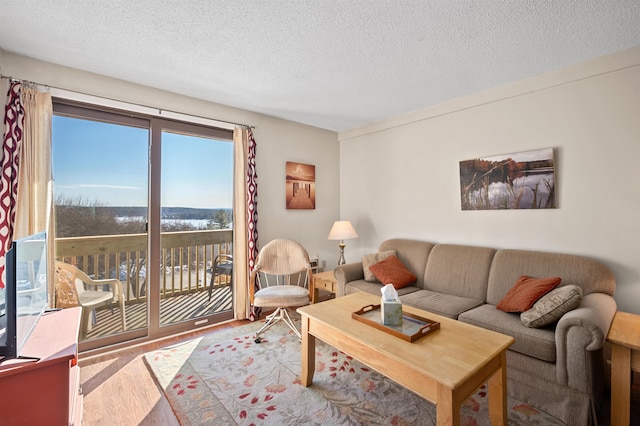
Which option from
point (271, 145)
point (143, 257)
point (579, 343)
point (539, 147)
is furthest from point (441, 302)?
point (143, 257)

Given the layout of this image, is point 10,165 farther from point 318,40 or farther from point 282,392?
point 282,392

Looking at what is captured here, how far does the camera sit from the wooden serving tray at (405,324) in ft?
5.43

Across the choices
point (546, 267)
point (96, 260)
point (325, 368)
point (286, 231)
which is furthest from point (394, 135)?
point (96, 260)

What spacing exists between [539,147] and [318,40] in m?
2.22

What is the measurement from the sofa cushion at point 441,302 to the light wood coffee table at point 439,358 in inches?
19.1

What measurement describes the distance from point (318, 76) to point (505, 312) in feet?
8.32

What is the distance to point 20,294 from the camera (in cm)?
130

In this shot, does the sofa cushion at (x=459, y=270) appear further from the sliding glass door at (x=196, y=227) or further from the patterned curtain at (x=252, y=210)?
the sliding glass door at (x=196, y=227)

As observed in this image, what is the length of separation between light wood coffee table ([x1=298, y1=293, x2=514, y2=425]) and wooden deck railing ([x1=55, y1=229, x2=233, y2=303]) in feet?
6.80

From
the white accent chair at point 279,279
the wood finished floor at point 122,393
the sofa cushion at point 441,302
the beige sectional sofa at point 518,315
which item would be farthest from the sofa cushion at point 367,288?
the wood finished floor at point 122,393

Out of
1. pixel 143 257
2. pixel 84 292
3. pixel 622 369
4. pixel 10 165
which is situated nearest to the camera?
pixel 622 369

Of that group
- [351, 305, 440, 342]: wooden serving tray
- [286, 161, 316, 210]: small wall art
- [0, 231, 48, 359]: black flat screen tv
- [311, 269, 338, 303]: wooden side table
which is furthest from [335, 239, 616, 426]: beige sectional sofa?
[0, 231, 48, 359]: black flat screen tv

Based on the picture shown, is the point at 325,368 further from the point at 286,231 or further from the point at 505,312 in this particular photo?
the point at 286,231

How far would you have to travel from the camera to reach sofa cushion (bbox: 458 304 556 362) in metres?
1.81
